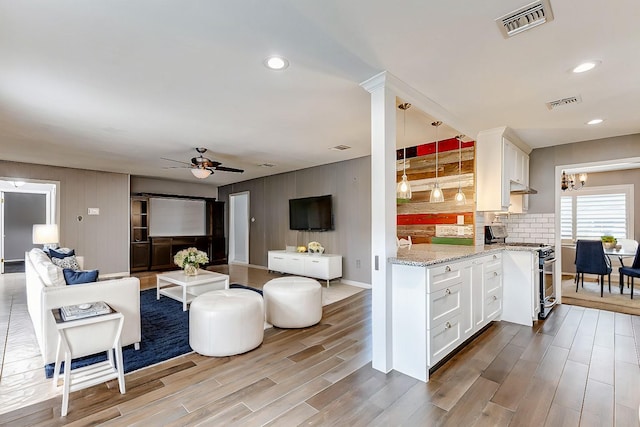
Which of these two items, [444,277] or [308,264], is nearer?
[444,277]

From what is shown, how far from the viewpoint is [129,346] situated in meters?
2.96

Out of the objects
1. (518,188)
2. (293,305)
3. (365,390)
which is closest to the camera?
(365,390)

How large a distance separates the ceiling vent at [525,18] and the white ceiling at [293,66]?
0.05 meters

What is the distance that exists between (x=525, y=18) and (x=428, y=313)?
2.04 m

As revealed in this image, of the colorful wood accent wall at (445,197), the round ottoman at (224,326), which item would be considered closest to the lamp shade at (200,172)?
the round ottoman at (224,326)

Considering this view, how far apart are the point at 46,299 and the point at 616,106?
5585 mm

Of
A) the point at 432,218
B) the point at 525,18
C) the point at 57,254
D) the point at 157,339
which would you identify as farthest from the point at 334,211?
the point at 525,18

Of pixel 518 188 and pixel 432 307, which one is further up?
pixel 518 188

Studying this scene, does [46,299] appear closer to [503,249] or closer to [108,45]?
[108,45]

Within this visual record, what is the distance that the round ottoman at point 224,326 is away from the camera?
2760 mm

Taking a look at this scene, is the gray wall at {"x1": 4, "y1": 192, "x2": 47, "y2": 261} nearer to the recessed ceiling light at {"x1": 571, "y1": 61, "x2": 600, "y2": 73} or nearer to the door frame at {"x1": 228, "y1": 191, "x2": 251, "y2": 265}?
the door frame at {"x1": 228, "y1": 191, "x2": 251, "y2": 265}

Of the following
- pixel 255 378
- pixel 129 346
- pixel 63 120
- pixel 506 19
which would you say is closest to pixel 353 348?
pixel 255 378

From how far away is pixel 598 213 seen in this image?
263 inches

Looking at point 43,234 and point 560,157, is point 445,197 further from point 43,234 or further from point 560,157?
point 43,234
